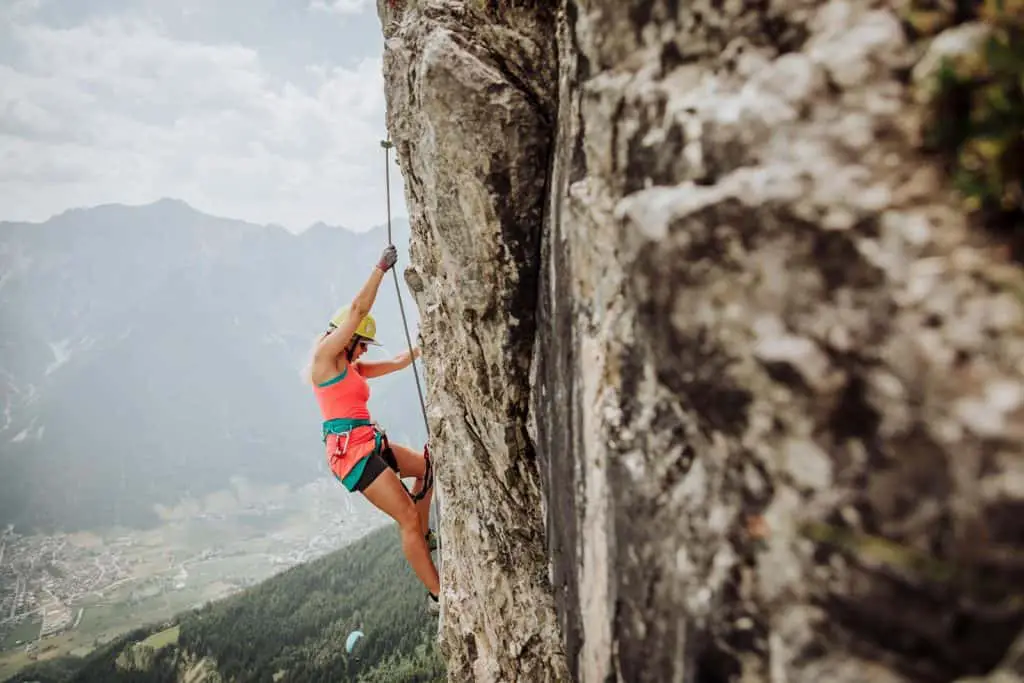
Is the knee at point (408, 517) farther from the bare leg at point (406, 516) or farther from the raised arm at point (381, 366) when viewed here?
the raised arm at point (381, 366)

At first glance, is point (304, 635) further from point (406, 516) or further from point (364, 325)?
point (364, 325)

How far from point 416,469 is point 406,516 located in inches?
45.1

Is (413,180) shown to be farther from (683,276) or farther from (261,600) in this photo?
(261,600)

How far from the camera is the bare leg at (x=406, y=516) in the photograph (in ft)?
26.8

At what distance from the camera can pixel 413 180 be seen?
6645 mm

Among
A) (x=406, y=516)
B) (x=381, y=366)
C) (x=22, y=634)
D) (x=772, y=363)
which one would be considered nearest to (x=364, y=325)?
(x=381, y=366)

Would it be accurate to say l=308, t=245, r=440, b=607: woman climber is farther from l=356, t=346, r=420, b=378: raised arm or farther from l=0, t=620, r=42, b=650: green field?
l=0, t=620, r=42, b=650: green field

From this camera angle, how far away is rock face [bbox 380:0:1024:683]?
2137mm

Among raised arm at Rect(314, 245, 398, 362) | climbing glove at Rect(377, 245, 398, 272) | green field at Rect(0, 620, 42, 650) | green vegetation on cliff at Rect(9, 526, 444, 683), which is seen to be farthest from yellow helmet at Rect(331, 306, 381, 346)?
green field at Rect(0, 620, 42, 650)

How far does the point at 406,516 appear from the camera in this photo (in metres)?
8.38

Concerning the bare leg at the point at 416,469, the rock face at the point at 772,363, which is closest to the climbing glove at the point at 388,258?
the bare leg at the point at 416,469

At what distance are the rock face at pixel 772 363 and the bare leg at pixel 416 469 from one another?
207 inches

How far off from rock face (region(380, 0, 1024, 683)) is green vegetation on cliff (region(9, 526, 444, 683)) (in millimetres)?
74432

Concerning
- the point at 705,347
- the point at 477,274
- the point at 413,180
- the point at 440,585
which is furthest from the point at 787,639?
the point at 440,585
